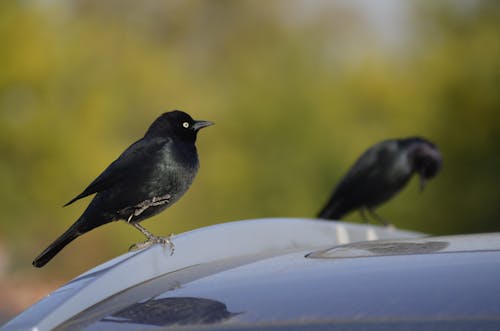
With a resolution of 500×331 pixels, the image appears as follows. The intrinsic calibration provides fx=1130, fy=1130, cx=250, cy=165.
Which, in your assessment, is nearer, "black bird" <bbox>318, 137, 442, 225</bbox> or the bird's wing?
the bird's wing

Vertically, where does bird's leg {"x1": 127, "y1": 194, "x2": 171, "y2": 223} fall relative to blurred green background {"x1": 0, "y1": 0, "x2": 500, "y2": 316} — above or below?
below

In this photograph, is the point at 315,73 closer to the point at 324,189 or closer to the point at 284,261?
the point at 324,189

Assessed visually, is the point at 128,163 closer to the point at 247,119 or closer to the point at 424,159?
the point at 424,159

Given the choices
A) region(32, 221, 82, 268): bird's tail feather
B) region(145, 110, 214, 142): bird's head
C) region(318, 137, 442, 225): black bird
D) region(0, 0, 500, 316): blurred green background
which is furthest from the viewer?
region(0, 0, 500, 316): blurred green background

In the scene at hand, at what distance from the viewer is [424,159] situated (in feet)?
24.5

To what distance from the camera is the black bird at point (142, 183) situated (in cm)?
368

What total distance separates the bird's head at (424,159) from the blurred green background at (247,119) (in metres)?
3.58

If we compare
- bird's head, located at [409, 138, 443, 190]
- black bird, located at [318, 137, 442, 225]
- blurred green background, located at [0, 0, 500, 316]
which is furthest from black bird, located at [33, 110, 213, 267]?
blurred green background, located at [0, 0, 500, 316]

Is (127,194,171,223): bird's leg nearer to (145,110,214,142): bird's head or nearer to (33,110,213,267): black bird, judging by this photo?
(33,110,213,267): black bird

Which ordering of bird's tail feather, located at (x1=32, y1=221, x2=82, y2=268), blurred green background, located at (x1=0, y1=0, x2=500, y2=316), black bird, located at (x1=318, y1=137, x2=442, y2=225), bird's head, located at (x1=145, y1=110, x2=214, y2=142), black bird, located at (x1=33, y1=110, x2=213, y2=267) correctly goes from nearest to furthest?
1. bird's tail feather, located at (x1=32, y1=221, x2=82, y2=268)
2. black bird, located at (x1=33, y1=110, x2=213, y2=267)
3. bird's head, located at (x1=145, y1=110, x2=214, y2=142)
4. black bird, located at (x1=318, y1=137, x2=442, y2=225)
5. blurred green background, located at (x1=0, y1=0, x2=500, y2=316)

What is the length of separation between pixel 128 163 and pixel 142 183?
0.10 m

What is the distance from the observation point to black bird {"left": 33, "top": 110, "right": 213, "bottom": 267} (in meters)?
3.68

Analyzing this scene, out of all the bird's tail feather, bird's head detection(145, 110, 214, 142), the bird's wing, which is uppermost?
bird's head detection(145, 110, 214, 142)

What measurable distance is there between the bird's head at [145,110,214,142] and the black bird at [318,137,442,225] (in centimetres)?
349
